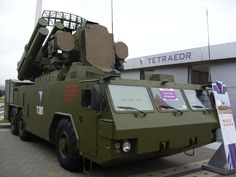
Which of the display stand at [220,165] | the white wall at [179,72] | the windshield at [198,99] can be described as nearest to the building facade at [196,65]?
the white wall at [179,72]

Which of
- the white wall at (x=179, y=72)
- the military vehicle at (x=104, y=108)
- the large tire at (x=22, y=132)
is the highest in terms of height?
the white wall at (x=179, y=72)

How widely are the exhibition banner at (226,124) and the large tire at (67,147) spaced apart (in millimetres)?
2805

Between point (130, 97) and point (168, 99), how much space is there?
92cm

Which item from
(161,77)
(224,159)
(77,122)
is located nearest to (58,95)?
(77,122)

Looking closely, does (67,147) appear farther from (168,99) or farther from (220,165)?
(220,165)

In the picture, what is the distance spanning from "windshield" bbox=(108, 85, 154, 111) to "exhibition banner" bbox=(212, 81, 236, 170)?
1.64m

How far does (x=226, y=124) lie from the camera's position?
21.8ft

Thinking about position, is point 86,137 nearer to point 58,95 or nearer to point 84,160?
point 84,160

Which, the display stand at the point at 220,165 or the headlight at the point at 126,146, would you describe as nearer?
the headlight at the point at 126,146

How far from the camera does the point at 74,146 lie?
19.7ft

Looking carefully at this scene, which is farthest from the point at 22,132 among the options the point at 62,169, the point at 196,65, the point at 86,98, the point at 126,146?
the point at 196,65

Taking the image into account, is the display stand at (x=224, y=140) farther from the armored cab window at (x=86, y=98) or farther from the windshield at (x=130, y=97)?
the armored cab window at (x=86, y=98)

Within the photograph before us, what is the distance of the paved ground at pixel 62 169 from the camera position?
6246mm

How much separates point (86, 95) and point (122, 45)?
320 cm
